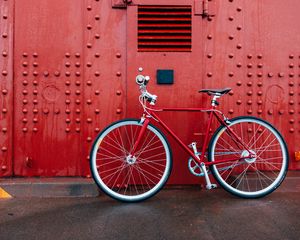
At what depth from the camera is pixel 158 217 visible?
8.07 feet

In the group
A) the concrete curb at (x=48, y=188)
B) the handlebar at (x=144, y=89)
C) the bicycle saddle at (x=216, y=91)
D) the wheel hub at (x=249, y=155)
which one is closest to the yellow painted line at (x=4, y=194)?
the concrete curb at (x=48, y=188)

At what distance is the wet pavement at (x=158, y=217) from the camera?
2.16m

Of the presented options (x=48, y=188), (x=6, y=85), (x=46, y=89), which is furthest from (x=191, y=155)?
(x=6, y=85)

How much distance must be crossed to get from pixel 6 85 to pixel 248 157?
2.23 meters

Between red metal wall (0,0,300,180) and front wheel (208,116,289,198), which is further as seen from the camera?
red metal wall (0,0,300,180)

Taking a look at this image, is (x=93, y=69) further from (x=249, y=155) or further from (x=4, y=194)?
(x=249, y=155)

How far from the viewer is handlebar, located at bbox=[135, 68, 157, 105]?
9.34ft

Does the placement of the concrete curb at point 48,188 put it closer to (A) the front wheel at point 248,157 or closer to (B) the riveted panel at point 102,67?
(B) the riveted panel at point 102,67

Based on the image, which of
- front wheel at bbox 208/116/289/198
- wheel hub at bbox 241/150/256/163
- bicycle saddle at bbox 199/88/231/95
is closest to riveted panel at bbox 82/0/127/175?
bicycle saddle at bbox 199/88/231/95

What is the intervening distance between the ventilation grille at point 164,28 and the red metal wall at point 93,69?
0.05 metres

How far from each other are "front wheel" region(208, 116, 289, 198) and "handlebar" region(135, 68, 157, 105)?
620 mm

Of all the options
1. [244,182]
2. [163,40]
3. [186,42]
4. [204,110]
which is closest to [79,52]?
[163,40]

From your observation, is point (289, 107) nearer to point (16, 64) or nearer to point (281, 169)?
point (281, 169)

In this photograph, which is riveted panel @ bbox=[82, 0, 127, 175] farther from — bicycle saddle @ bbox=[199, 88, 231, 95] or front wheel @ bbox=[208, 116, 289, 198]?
front wheel @ bbox=[208, 116, 289, 198]
